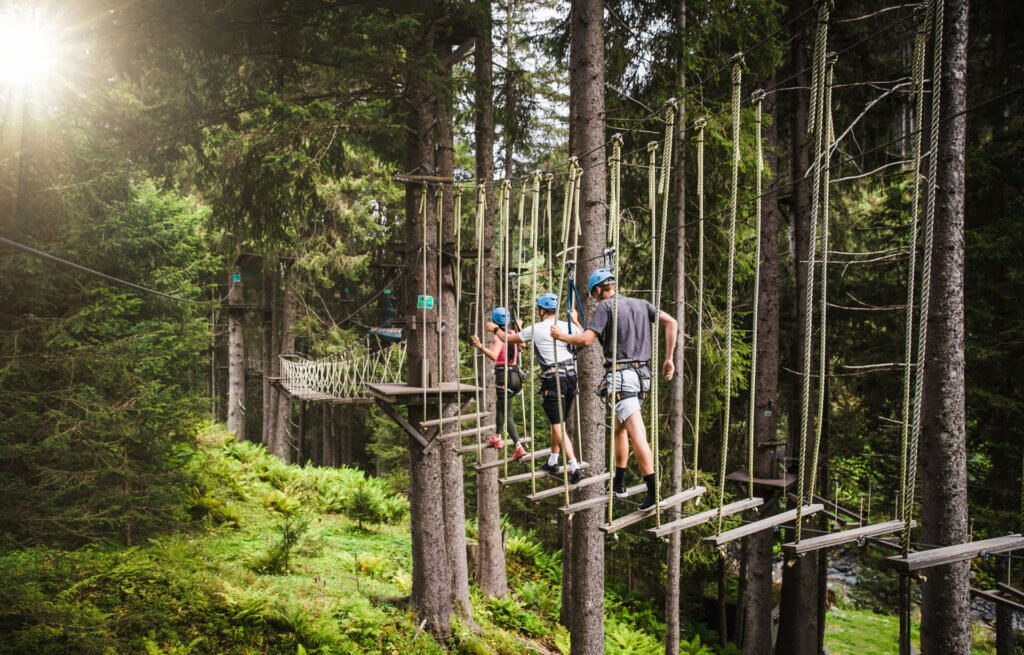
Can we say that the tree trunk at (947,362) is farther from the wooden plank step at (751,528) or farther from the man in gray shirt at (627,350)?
the man in gray shirt at (627,350)

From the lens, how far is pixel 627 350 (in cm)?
432

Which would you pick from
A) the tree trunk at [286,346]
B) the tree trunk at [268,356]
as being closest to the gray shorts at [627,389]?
the tree trunk at [286,346]

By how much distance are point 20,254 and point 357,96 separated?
3957 mm

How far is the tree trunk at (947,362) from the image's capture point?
4566mm

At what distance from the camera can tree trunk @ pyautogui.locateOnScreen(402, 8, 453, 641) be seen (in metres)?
6.55

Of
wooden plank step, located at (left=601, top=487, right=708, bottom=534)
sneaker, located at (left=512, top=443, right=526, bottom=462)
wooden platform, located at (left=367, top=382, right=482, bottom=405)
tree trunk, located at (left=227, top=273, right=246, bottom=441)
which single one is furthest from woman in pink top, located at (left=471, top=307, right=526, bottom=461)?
tree trunk, located at (left=227, top=273, right=246, bottom=441)

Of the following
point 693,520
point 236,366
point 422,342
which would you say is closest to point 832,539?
point 693,520

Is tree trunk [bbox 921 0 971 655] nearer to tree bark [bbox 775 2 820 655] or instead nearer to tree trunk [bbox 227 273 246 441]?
tree bark [bbox 775 2 820 655]

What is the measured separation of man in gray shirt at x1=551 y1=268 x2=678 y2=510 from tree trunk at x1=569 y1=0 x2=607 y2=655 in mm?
1397

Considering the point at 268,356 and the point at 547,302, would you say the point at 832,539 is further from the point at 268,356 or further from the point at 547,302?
the point at 268,356

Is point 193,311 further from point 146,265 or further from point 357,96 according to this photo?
point 357,96

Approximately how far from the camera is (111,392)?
7.86 metres

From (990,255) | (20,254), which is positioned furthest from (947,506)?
(20,254)

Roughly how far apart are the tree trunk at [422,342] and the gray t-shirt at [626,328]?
2640mm
